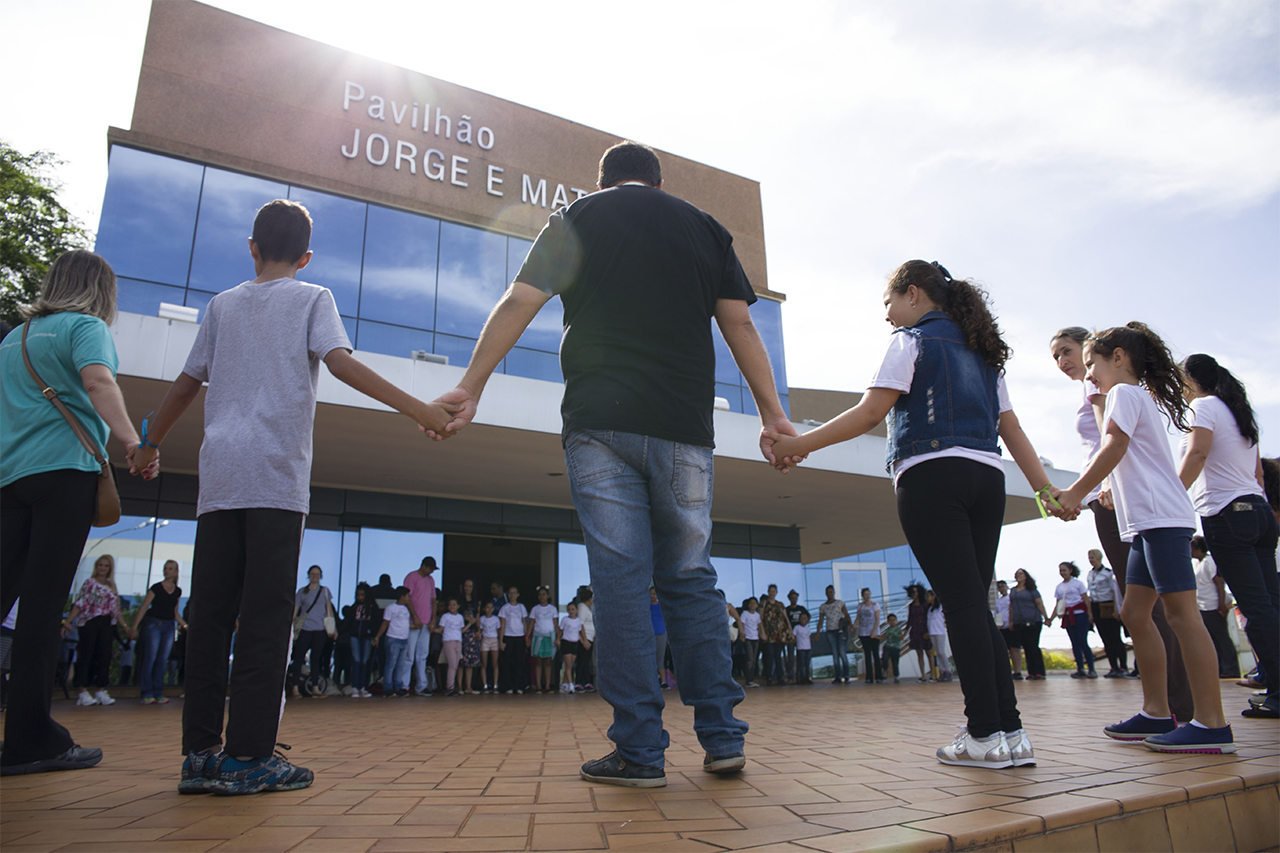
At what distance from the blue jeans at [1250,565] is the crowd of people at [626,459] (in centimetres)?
2

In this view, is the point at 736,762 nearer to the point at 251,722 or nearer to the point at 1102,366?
the point at 251,722

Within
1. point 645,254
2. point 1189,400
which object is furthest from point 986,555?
point 1189,400

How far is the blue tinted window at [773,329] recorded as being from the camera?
17.3 metres

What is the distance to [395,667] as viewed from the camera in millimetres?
11672

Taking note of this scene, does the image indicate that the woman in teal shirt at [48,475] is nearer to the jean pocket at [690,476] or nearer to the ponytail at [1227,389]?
the jean pocket at [690,476]

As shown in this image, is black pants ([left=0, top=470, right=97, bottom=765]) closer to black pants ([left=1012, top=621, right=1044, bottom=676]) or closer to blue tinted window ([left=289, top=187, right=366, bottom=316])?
blue tinted window ([left=289, top=187, right=366, bottom=316])

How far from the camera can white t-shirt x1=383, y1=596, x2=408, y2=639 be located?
457 inches

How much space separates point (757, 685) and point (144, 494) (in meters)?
11.4

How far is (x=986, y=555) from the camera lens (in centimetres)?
277

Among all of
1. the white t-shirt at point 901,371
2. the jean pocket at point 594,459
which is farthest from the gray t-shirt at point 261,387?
the white t-shirt at point 901,371

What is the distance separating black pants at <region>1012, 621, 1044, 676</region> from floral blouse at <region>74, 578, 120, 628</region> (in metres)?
13.1

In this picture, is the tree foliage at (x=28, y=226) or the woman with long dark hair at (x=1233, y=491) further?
the tree foliage at (x=28, y=226)

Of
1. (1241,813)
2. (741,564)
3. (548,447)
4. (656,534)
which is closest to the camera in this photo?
(1241,813)

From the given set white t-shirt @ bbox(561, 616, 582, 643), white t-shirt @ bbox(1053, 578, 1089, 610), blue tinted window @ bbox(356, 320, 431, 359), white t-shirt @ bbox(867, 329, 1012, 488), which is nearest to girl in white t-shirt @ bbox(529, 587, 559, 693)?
white t-shirt @ bbox(561, 616, 582, 643)
